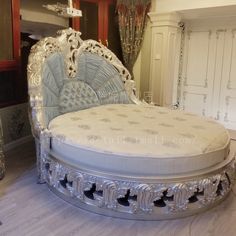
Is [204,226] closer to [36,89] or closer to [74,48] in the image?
[36,89]

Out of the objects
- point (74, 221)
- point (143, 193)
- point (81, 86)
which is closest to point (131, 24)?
point (81, 86)

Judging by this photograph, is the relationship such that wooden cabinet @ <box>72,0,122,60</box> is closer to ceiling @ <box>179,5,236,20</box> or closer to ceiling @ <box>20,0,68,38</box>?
ceiling @ <box>20,0,68,38</box>

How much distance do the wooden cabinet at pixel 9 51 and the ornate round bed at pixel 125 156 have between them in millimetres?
497

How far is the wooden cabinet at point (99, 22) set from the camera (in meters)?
4.14

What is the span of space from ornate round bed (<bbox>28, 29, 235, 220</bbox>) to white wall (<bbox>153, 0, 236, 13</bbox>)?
1.95 meters

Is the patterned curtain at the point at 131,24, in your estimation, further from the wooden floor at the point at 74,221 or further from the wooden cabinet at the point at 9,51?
the wooden floor at the point at 74,221

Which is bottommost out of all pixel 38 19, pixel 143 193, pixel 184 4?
pixel 143 193

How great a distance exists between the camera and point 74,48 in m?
3.32

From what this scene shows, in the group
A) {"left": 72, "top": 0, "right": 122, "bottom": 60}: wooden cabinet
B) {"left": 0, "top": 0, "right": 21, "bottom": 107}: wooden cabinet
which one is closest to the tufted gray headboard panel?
{"left": 0, "top": 0, "right": 21, "bottom": 107}: wooden cabinet

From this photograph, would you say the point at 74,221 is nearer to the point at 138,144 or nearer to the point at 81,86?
the point at 138,144

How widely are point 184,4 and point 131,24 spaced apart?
2.86 ft

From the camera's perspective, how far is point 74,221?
2080mm

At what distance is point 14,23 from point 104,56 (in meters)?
1.11

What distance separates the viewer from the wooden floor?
197 centimetres
